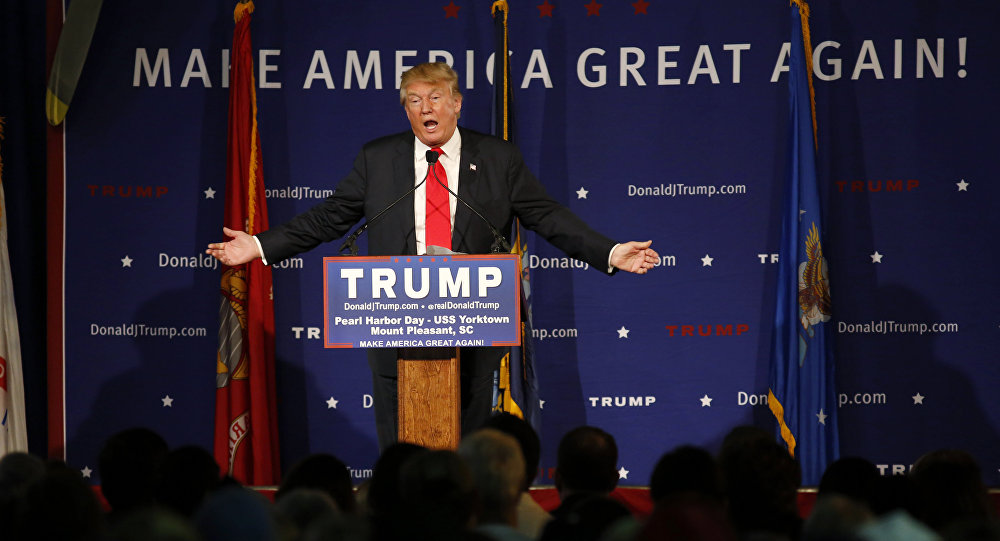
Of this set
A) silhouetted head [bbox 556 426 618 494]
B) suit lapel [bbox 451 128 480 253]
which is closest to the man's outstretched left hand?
suit lapel [bbox 451 128 480 253]

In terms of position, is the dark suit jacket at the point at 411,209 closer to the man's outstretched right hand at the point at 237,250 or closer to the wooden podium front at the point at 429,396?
the man's outstretched right hand at the point at 237,250

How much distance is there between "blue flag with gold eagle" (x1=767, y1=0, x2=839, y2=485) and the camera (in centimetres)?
536

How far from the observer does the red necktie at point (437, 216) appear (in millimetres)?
3982

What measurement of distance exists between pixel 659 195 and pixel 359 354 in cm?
187

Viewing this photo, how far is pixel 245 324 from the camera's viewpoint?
5.59 meters

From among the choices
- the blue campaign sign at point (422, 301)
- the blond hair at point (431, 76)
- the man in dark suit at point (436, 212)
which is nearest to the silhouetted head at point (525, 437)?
the blue campaign sign at point (422, 301)

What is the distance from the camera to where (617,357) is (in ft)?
19.2

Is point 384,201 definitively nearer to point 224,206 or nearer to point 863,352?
point 224,206

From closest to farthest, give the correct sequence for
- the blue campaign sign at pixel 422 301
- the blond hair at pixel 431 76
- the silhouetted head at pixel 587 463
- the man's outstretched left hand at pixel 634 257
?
the silhouetted head at pixel 587 463
the blue campaign sign at pixel 422 301
the man's outstretched left hand at pixel 634 257
the blond hair at pixel 431 76

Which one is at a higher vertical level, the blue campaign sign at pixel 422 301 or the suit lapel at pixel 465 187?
the suit lapel at pixel 465 187

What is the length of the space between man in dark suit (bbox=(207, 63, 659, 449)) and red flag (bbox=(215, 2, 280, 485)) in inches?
59.4

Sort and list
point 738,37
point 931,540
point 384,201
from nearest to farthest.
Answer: point 931,540
point 384,201
point 738,37

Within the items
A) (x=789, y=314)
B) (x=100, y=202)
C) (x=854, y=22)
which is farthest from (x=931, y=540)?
(x=100, y=202)

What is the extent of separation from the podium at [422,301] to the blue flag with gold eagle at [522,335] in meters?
1.77
